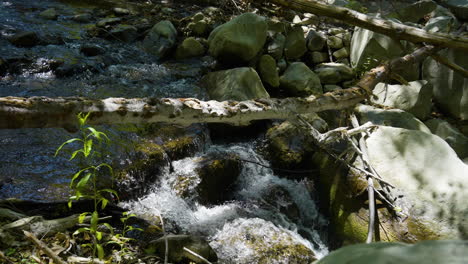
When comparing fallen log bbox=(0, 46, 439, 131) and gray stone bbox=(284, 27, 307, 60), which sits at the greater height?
fallen log bbox=(0, 46, 439, 131)

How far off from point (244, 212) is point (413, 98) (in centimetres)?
428

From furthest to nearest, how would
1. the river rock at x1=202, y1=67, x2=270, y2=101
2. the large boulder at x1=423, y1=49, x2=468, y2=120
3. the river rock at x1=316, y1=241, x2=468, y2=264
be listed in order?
the large boulder at x1=423, y1=49, x2=468, y2=120 → the river rock at x1=202, y1=67, x2=270, y2=101 → the river rock at x1=316, y1=241, x2=468, y2=264

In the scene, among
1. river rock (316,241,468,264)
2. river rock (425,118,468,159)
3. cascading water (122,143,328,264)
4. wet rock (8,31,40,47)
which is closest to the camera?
river rock (316,241,468,264)

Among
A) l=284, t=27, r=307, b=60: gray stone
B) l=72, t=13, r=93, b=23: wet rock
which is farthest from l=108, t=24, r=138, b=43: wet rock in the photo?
l=284, t=27, r=307, b=60: gray stone

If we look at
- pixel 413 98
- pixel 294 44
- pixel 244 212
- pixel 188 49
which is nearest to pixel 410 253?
pixel 244 212

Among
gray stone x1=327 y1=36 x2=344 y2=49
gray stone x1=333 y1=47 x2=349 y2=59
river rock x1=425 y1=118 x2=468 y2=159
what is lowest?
river rock x1=425 y1=118 x2=468 y2=159

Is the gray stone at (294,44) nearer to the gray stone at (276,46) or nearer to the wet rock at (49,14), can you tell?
the gray stone at (276,46)

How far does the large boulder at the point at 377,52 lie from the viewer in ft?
23.4

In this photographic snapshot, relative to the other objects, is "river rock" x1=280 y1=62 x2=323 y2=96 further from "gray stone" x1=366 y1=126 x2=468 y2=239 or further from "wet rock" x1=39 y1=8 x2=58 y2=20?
"wet rock" x1=39 y1=8 x2=58 y2=20

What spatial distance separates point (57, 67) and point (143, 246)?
5.09m

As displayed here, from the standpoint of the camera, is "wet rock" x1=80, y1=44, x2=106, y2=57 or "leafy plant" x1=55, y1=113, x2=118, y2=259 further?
"wet rock" x1=80, y1=44, x2=106, y2=57

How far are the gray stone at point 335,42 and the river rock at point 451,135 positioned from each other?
321cm

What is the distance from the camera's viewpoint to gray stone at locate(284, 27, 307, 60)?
26.4ft

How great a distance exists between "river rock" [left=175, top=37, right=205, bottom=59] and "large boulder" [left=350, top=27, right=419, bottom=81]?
3.83 meters
